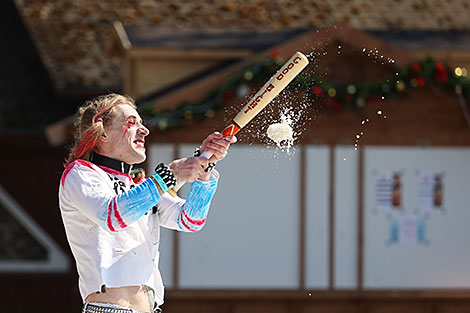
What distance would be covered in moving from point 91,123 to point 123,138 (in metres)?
0.14

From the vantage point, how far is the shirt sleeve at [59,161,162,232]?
9.16 feet

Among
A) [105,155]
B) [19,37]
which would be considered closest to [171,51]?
[19,37]

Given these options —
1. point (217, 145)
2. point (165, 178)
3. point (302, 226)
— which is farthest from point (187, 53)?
point (165, 178)

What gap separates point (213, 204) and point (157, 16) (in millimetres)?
4168

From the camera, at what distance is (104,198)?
9.36ft

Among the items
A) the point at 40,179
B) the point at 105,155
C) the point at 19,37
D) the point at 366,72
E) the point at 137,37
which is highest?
the point at 19,37

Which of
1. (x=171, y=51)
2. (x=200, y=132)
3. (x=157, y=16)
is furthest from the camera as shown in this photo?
(x=157, y=16)

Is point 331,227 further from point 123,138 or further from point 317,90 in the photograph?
point 123,138

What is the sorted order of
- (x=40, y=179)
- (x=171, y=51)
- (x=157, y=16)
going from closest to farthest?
(x=171, y=51), (x=40, y=179), (x=157, y=16)

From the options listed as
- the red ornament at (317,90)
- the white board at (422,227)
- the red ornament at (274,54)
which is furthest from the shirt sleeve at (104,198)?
the white board at (422,227)

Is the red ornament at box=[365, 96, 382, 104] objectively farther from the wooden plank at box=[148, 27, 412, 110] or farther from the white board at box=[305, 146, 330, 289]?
the white board at box=[305, 146, 330, 289]

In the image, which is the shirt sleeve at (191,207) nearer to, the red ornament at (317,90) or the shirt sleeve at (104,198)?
the shirt sleeve at (104,198)

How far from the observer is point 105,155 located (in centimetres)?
309

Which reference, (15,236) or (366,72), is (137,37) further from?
(15,236)
